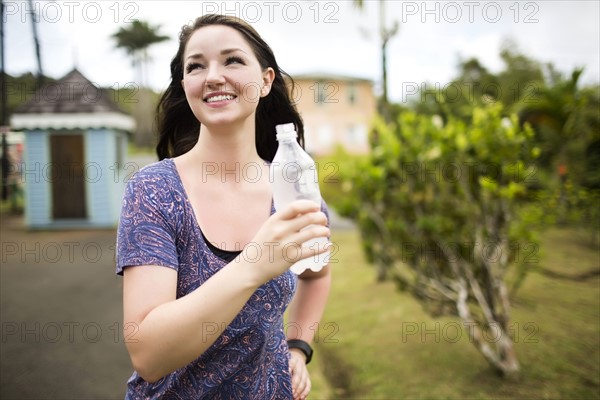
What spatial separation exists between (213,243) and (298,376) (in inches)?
26.0

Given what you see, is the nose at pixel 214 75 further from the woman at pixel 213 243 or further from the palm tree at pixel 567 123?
the palm tree at pixel 567 123

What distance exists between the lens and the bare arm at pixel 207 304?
42.6 inches

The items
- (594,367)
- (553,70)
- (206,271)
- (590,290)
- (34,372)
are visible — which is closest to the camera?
(206,271)

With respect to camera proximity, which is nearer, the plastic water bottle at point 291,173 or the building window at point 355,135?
the plastic water bottle at point 291,173

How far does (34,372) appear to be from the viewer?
12.5ft

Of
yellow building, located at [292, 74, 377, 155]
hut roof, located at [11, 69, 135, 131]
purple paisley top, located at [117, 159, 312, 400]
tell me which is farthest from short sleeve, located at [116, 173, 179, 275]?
yellow building, located at [292, 74, 377, 155]

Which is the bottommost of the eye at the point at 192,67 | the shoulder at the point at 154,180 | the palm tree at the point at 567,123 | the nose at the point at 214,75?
the shoulder at the point at 154,180

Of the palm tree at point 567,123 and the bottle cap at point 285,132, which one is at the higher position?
the palm tree at point 567,123

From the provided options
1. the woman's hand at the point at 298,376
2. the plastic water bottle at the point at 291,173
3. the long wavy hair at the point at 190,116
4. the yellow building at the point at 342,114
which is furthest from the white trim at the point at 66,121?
the yellow building at the point at 342,114

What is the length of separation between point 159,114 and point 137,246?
2.56 feet

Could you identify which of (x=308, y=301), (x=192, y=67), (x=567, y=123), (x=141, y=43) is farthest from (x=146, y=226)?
(x=141, y=43)

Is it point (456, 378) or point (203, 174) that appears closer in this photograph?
point (203, 174)

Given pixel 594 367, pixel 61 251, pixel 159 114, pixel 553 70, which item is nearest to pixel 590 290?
pixel 594 367

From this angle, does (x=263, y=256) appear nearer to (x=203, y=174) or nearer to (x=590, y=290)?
(x=203, y=174)
